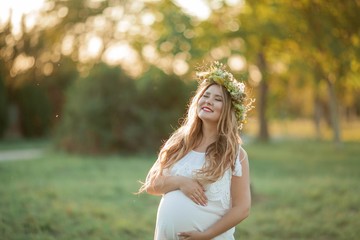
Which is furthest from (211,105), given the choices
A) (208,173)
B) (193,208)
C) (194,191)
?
(193,208)

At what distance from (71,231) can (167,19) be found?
4.92 m

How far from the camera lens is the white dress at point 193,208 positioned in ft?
11.9

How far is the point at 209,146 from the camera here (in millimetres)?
3773

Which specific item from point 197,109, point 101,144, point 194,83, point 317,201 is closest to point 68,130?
point 101,144

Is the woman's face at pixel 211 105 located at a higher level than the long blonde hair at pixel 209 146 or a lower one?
higher

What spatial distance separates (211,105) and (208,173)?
1.79 ft

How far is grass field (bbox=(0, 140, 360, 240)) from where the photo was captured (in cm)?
696

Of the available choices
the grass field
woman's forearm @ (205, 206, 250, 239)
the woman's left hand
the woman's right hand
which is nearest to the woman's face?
the woman's right hand

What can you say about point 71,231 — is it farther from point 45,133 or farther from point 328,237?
point 45,133

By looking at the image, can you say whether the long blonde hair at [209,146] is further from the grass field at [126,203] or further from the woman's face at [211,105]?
the grass field at [126,203]

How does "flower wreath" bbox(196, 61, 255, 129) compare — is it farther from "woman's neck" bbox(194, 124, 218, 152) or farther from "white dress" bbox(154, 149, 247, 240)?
"white dress" bbox(154, 149, 247, 240)

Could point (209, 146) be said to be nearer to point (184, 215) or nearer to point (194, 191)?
point (194, 191)

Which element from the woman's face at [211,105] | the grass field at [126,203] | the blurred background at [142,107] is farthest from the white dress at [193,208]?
the grass field at [126,203]

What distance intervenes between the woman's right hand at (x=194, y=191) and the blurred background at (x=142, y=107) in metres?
2.18
